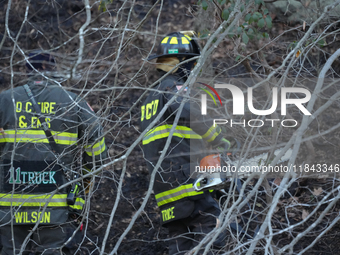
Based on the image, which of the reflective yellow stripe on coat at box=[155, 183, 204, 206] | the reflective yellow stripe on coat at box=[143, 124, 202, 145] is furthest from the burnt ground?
the reflective yellow stripe on coat at box=[143, 124, 202, 145]

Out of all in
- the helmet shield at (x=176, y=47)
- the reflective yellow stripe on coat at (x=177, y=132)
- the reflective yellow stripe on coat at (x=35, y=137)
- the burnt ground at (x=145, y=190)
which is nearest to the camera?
the reflective yellow stripe on coat at (x=35, y=137)

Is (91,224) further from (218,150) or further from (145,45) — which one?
(145,45)

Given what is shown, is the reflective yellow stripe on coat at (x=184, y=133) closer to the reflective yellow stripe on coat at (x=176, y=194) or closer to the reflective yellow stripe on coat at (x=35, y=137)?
the reflective yellow stripe on coat at (x=176, y=194)

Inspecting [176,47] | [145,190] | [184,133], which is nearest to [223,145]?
[184,133]

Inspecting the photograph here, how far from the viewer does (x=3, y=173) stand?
166 inches

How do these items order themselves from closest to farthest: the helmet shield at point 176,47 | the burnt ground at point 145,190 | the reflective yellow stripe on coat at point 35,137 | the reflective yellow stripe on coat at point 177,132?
the reflective yellow stripe on coat at point 35,137 → the reflective yellow stripe on coat at point 177,132 → the helmet shield at point 176,47 → the burnt ground at point 145,190

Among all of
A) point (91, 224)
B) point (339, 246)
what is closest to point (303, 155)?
point (339, 246)

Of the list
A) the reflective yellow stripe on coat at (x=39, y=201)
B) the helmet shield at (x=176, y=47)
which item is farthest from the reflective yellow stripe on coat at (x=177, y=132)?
the reflective yellow stripe on coat at (x=39, y=201)

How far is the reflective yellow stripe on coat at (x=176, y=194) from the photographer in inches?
164

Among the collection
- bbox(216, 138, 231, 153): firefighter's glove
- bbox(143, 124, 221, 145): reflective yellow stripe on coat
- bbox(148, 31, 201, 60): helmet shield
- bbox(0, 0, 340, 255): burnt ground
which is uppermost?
bbox(148, 31, 201, 60): helmet shield

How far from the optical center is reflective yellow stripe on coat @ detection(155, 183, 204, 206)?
164 inches

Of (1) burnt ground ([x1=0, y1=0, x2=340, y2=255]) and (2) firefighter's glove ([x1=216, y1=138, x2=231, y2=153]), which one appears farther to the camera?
(1) burnt ground ([x1=0, y1=0, x2=340, y2=255])

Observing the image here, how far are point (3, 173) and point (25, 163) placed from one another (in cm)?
→ 25

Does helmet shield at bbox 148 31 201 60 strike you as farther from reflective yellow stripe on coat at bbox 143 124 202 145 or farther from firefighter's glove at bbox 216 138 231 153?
firefighter's glove at bbox 216 138 231 153
